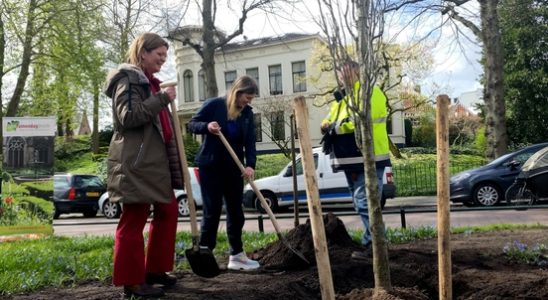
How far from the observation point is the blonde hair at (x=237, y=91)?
4.58m

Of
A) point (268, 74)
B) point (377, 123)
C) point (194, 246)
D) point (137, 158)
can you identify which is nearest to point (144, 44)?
point (137, 158)

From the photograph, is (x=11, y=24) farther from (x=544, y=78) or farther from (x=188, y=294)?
(x=544, y=78)

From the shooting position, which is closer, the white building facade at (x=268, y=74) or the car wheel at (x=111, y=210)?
the car wheel at (x=111, y=210)

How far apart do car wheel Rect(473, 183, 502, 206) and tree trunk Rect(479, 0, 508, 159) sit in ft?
11.6

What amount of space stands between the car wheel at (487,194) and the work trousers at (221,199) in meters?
9.68

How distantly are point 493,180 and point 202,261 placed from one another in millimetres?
10691

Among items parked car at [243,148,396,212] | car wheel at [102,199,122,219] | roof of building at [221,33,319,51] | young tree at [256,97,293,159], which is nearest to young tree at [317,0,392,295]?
parked car at [243,148,396,212]

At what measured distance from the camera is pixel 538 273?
3881 millimetres

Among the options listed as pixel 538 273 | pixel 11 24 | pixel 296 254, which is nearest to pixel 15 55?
pixel 11 24

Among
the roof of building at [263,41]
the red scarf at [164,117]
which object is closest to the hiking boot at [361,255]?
the red scarf at [164,117]

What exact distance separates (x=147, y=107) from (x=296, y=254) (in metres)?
1.86

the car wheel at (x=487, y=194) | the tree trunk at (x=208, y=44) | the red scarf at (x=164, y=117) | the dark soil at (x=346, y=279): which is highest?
the tree trunk at (x=208, y=44)

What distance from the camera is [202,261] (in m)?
3.87

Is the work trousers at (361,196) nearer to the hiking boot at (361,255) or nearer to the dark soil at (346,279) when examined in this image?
the dark soil at (346,279)
